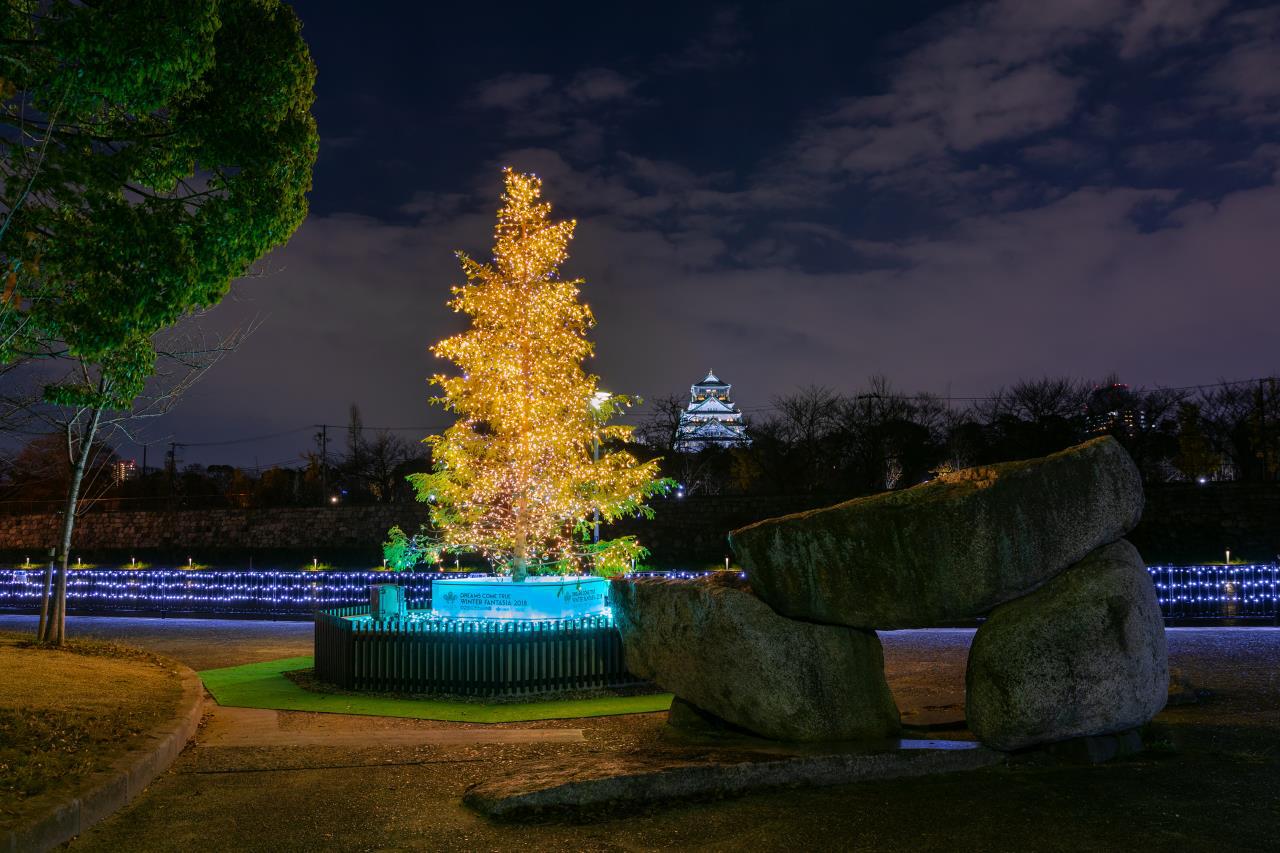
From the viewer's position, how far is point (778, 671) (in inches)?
356

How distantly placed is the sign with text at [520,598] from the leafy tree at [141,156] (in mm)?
6411

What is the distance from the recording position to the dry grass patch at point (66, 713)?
7.03 metres

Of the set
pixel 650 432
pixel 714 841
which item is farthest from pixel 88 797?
pixel 650 432

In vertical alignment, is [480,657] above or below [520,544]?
below

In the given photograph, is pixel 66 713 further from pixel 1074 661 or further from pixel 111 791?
pixel 1074 661

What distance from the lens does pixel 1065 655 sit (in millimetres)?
8070

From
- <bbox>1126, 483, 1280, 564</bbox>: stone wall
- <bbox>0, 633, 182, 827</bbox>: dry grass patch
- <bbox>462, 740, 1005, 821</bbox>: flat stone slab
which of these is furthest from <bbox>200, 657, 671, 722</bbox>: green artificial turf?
<bbox>1126, 483, 1280, 564</bbox>: stone wall

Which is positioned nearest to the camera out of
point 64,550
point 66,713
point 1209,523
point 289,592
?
point 66,713

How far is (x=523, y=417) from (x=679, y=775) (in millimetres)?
10103

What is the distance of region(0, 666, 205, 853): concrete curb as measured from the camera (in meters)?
6.17

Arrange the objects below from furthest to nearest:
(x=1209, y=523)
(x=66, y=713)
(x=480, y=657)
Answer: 1. (x=1209, y=523)
2. (x=480, y=657)
3. (x=66, y=713)

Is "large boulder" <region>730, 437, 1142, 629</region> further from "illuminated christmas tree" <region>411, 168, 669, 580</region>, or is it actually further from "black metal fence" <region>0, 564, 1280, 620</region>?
"black metal fence" <region>0, 564, 1280, 620</region>

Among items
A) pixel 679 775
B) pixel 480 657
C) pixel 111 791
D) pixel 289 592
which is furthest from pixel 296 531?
pixel 679 775

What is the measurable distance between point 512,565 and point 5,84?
1051cm
